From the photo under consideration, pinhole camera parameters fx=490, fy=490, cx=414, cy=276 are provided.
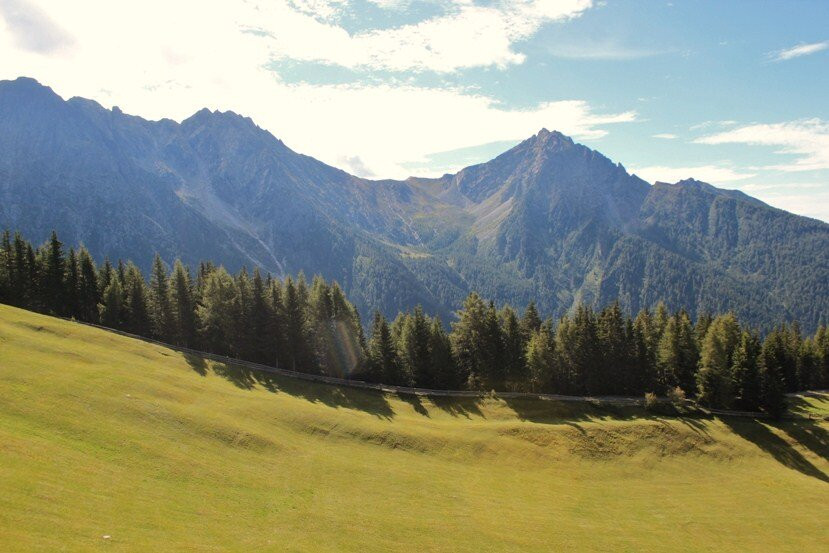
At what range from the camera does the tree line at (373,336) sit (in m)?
89.1

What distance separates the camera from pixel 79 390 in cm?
4700

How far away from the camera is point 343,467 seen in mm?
49438

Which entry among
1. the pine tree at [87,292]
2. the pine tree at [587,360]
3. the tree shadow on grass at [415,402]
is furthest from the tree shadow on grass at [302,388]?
the pine tree at [587,360]

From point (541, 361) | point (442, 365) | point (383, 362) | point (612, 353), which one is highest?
point (612, 353)

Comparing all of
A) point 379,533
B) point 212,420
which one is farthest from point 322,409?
point 379,533

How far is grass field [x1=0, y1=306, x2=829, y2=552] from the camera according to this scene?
31.3 m

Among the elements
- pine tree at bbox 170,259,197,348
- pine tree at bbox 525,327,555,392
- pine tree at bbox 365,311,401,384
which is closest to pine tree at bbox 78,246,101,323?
pine tree at bbox 170,259,197,348

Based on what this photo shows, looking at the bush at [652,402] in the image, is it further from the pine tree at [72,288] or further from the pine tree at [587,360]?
the pine tree at [72,288]

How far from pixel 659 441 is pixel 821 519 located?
1874 cm

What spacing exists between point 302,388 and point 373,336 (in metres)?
18.5

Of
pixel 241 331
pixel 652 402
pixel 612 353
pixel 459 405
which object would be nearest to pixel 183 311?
pixel 241 331

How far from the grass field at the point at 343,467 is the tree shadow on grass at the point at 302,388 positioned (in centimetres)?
51

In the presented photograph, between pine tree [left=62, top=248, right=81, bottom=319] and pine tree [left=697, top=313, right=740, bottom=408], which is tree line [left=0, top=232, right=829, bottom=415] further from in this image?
pine tree [left=697, top=313, right=740, bottom=408]

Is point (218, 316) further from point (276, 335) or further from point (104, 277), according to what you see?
point (104, 277)
